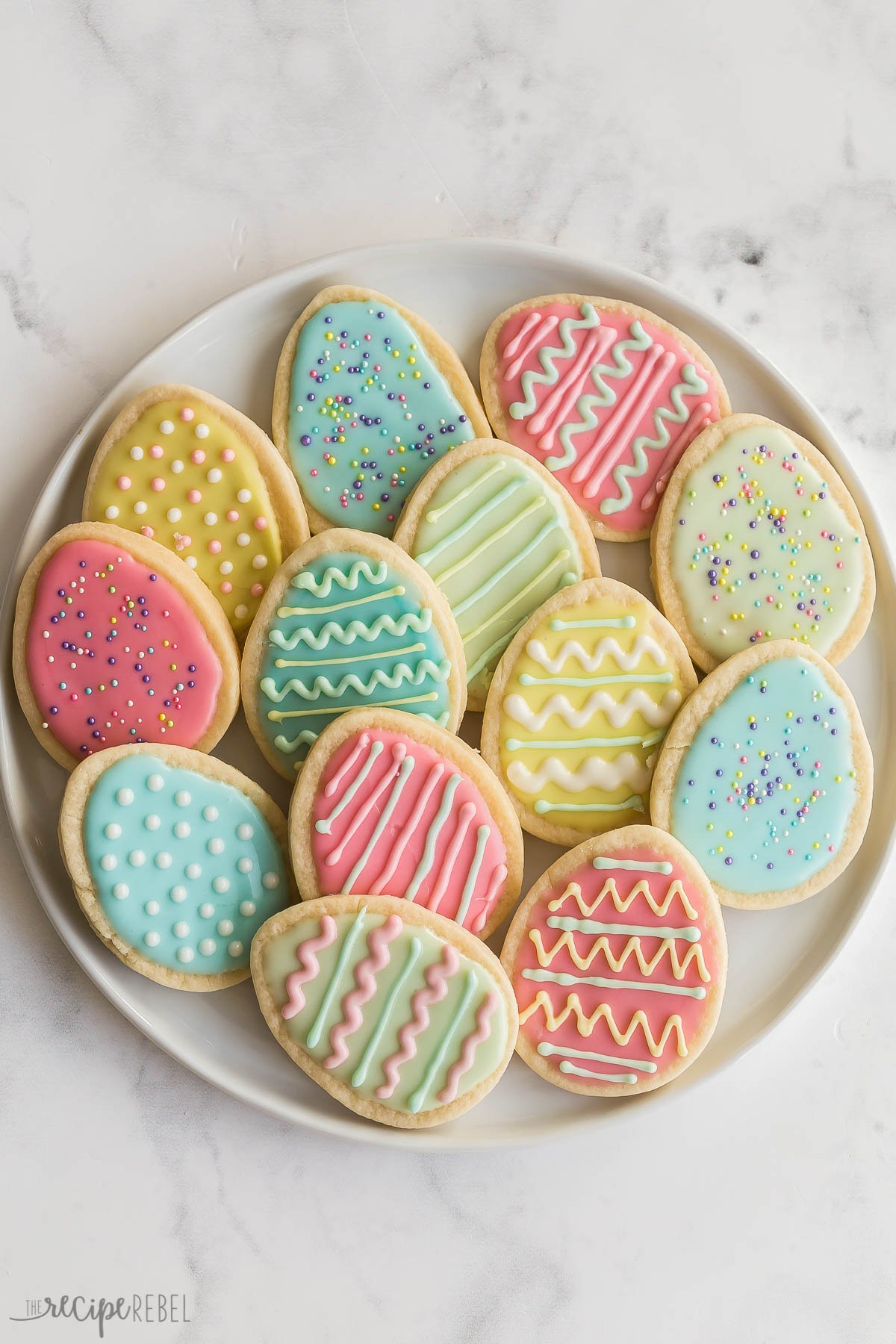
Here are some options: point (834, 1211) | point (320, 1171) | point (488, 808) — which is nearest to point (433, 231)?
point (488, 808)

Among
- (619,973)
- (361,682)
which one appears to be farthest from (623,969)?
(361,682)

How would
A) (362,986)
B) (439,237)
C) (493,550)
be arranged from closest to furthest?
1. (362,986)
2. (493,550)
3. (439,237)

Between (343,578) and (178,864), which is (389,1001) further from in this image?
(343,578)

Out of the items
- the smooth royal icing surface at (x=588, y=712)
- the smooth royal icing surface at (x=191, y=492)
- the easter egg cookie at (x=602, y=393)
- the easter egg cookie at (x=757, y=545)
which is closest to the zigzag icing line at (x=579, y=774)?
the smooth royal icing surface at (x=588, y=712)

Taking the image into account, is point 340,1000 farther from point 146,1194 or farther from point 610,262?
point 610,262

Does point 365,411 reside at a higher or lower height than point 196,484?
higher
